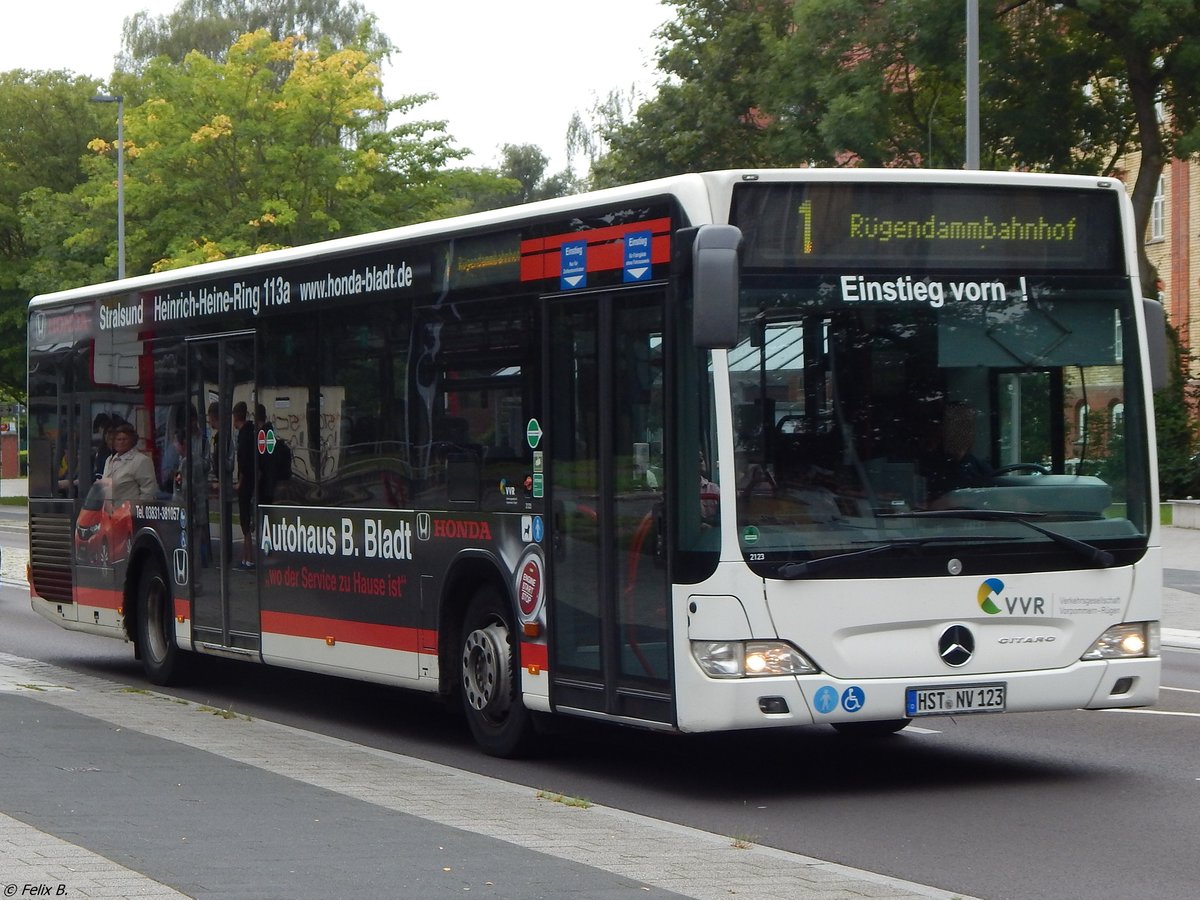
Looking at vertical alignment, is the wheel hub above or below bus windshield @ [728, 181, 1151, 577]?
below

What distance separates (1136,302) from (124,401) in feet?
28.5

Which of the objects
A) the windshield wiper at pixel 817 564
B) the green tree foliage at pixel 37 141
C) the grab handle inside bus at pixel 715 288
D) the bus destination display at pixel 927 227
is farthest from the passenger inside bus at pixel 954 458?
the green tree foliage at pixel 37 141

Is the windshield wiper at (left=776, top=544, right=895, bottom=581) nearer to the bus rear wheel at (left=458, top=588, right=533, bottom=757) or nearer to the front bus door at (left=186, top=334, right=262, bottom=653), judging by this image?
the bus rear wheel at (left=458, top=588, right=533, bottom=757)

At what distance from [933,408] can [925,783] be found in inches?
76.7

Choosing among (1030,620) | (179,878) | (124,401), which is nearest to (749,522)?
(1030,620)

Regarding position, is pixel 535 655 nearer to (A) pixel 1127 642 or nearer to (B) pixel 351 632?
(B) pixel 351 632

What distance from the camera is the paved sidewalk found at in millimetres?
6582

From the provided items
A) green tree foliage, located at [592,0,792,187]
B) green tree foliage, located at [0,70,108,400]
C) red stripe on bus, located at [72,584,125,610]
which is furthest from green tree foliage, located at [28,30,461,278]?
red stripe on bus, located at [72,584,125,610]

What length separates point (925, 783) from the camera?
9.80m

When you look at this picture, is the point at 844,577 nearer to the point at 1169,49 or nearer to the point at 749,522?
the point at 749,522

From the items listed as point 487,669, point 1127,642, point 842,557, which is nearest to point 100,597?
point 487,669

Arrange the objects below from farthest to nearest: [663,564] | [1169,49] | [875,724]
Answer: [1169,49] → [875,724] → [663,564]

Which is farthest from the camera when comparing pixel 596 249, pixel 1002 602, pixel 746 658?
pixel 596 249

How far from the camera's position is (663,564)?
30.3 feet
